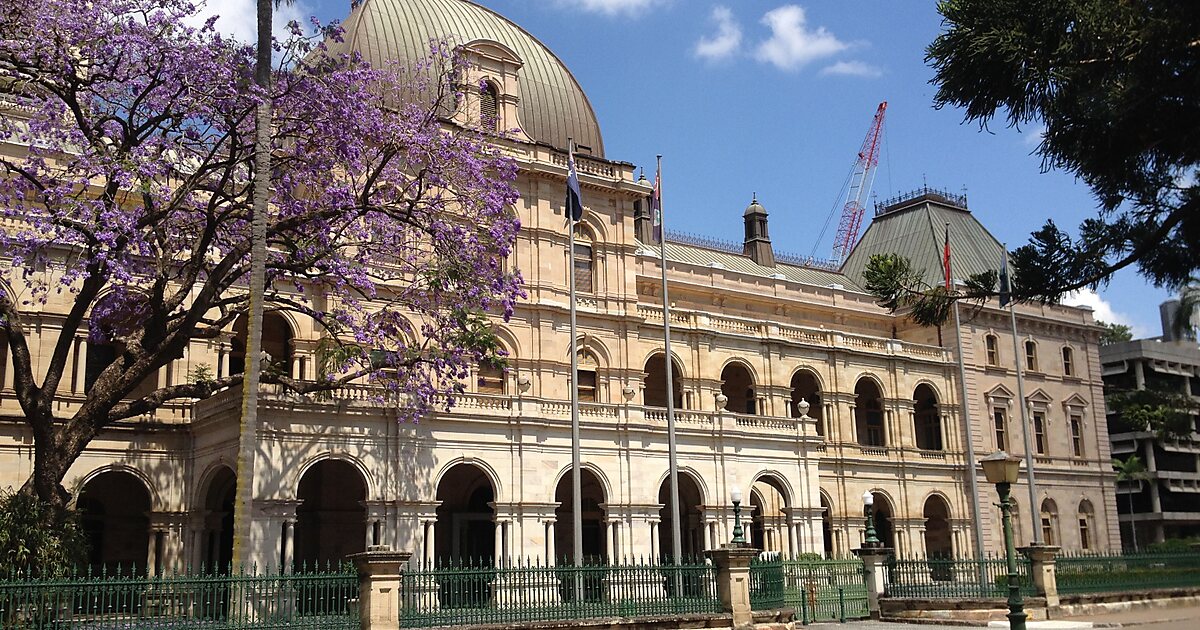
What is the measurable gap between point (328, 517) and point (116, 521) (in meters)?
6.25

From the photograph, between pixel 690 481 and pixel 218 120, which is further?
pixel 690 481

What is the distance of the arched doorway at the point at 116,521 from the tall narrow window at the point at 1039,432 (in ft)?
133

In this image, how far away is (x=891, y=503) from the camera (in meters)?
47.7

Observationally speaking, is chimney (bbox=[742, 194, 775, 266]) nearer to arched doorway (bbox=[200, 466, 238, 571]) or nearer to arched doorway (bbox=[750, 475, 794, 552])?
arched doorway (bbox=[750, 475, 794, 552])

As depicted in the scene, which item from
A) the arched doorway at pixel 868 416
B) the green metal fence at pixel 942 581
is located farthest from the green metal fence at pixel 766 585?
the arched doorway at pixel 868 416

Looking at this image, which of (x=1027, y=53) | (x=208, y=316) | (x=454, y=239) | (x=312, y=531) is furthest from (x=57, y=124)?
(x=1027, y=53)

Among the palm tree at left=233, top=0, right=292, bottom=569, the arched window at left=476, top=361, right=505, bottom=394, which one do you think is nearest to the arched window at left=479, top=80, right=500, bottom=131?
the arched window at left=476, top=361, right=505, bottom=394

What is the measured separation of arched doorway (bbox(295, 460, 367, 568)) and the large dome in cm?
1456

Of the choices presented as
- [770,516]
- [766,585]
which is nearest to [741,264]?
[770,516]

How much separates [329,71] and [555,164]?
52.0 ft

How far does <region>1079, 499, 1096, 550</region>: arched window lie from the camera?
54344 millimetres

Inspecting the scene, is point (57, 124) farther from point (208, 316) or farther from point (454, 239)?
point (208, 316)

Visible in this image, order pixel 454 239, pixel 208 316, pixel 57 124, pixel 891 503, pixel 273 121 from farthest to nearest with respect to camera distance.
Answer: pixel 891 503 < pixel 208 316 < pixel 454 239 < pixel 273 121 < pixel 57 124

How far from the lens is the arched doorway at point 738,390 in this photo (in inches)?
1866
